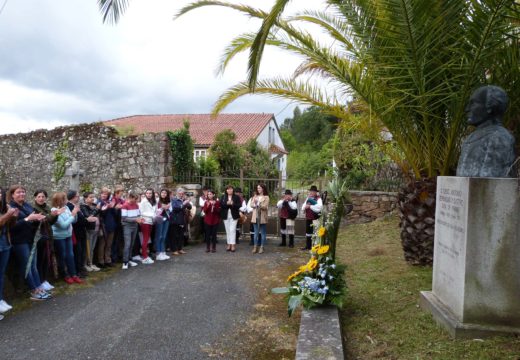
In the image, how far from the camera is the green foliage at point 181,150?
1128cm

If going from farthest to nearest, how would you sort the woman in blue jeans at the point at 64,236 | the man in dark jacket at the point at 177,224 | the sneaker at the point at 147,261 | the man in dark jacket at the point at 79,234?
the man in dark jacket at the point at 177,224
the sneaker at the point at 147,261
the man in dark jacket at the point at 79,234
the woman in blue jeans at the point at 64,236

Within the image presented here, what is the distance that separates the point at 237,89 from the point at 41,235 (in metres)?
4.01

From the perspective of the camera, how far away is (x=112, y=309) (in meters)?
4.88

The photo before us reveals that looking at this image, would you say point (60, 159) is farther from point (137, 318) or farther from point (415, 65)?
point (415, 65)

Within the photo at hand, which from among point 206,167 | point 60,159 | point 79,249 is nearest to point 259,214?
point 79,249

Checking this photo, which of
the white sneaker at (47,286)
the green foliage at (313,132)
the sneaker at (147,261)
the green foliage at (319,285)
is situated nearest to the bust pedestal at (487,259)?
the green foliage at (319,285)

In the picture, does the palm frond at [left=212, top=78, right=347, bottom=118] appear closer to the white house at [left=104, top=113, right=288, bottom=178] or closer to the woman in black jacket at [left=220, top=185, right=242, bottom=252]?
the woman in black jacket at [left=220, top=185, right=242, bottom=252]

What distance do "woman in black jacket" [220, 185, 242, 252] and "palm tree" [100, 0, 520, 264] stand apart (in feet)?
10.7

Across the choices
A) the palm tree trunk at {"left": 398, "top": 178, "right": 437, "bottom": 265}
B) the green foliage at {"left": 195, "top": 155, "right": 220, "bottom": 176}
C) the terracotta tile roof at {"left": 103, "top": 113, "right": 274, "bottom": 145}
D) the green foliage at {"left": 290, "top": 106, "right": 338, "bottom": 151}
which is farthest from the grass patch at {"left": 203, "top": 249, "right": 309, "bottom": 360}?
the green foliage at {"left": 290, "top": 106, "right": 338, "bottom": 151}

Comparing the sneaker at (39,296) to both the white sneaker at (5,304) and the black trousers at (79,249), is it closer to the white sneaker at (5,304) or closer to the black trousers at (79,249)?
the white sneaker at (5,304)

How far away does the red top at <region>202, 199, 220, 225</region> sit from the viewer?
8766mm

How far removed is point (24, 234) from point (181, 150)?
22.0 feet

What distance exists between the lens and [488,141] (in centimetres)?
352

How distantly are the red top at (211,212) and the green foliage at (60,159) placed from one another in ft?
19.0
